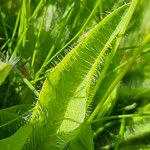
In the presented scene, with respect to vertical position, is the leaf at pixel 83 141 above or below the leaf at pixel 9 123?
below

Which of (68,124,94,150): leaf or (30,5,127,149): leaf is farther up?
(30,5,127,149): leaf

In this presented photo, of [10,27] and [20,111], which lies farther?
[10,27]

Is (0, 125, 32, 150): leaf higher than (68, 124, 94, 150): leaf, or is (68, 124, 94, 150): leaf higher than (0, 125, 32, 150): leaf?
(0, 125, 32, 150): leaf

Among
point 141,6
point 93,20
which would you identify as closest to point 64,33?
point 93,20

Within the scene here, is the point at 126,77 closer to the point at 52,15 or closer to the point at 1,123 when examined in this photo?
the point at 52,15

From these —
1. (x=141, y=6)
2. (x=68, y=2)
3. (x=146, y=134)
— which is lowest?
(x=146, y=134)

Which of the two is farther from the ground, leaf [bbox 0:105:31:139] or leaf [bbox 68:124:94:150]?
leaf [bbox 0:105:31:139]

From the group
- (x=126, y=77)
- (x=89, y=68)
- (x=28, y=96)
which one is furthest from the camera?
(x=126, y=77)
